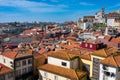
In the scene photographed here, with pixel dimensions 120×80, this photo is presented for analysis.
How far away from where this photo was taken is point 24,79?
4609 cm

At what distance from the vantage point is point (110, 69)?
32875 mm

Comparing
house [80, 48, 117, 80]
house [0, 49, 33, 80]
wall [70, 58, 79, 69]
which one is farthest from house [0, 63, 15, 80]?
house [80, 48, 117, 80]

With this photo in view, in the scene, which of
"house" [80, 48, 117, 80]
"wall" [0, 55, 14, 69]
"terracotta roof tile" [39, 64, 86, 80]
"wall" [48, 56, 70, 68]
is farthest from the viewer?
"wall" [0, 55, 14, 69]

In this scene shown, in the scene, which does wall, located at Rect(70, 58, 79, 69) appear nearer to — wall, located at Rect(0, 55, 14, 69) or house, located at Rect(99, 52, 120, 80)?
house, located at Rect(99, 52, 120, 80)

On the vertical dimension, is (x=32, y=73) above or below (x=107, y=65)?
below

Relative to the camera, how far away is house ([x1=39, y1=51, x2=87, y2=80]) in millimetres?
38125

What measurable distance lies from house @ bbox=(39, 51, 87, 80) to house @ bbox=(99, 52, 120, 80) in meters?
5.98

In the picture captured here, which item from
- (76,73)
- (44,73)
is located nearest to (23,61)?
(44,73)

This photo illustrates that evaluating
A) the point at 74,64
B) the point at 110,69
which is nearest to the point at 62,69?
the point at 74,64

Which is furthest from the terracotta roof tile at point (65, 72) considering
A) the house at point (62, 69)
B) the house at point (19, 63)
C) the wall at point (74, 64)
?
the house at point (19, 63)

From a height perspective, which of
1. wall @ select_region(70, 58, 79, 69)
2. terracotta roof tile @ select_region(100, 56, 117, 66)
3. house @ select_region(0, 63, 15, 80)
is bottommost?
house @ select_region(0, 63, 15, 80)

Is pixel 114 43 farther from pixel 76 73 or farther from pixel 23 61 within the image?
pixel 23 61

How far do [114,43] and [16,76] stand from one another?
44.2 metres

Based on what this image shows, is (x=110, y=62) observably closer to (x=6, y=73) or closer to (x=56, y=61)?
(x=56, y=61)
